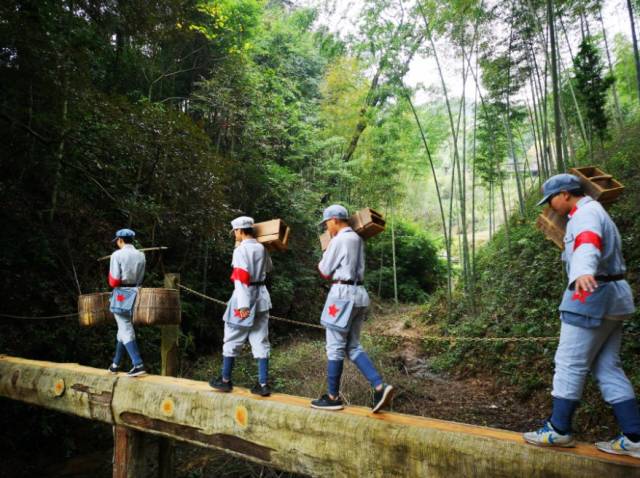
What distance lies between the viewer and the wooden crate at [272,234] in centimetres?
328

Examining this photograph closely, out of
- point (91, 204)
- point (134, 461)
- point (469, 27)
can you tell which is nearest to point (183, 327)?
point (91, 204)

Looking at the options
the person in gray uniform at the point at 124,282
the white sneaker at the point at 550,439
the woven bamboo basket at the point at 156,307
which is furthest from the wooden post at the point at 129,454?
the white sneaker at the point at 550,439

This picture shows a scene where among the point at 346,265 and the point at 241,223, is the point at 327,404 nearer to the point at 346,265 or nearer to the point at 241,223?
the point at 346,265

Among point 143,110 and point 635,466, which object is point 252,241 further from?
point 143,110

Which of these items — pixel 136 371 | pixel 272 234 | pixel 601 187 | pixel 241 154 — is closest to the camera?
pixel 601 187

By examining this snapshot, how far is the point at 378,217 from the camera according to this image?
293cm

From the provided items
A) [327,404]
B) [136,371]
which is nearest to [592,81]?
[327,404]

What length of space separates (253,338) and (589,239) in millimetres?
2339

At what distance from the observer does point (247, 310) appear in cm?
310

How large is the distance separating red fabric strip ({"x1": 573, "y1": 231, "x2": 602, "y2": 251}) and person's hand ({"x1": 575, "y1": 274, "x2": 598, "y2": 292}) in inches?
6.8

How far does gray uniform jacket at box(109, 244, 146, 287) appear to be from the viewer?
13.4ft

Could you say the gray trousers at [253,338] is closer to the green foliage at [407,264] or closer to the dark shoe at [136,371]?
the dark shoe at [136,371]

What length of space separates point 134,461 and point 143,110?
5359 millimetres

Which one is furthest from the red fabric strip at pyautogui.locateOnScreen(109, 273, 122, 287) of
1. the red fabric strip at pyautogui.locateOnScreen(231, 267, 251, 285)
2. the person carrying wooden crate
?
the person carrying wooden crate
